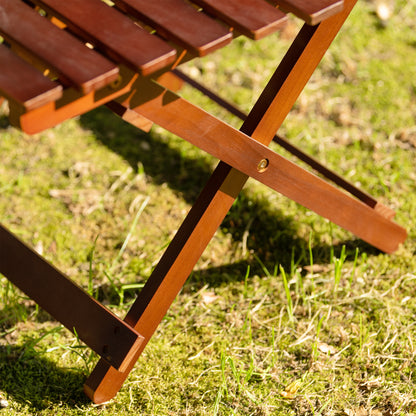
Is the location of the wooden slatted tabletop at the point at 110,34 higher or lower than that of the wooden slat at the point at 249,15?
lower

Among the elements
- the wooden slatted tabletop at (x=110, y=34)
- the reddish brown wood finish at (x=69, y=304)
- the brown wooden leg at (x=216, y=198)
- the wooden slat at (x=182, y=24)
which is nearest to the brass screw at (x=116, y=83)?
the wooden slatted tabletop at (x=110, y=34)

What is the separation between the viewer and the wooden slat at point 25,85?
157 centimetres

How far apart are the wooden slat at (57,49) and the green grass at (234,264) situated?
958 millimetres

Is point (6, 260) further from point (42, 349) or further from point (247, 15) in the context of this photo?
point (247, 15)

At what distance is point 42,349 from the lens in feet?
8.00

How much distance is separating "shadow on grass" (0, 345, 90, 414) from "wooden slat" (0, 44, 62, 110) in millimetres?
1104

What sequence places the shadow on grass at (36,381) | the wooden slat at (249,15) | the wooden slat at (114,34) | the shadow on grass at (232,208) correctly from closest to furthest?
the wooden slat at (114,34)
the wooden slat at (249,15)
the shadow on grass at (36,381)
the shadow on grass at (232,208)

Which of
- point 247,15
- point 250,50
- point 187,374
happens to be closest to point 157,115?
point 247,15

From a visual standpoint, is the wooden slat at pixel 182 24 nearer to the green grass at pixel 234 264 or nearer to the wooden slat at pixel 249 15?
the wooden slat at pixel 249 15

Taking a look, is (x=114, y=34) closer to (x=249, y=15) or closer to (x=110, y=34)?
(x=110, y=34)

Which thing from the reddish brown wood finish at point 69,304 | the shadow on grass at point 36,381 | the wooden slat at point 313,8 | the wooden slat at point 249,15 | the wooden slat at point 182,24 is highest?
the wooden slat at point 313,8

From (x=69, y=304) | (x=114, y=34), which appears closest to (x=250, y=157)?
(x=114, y=34)

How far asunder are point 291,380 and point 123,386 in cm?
57

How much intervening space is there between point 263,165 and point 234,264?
80cm
